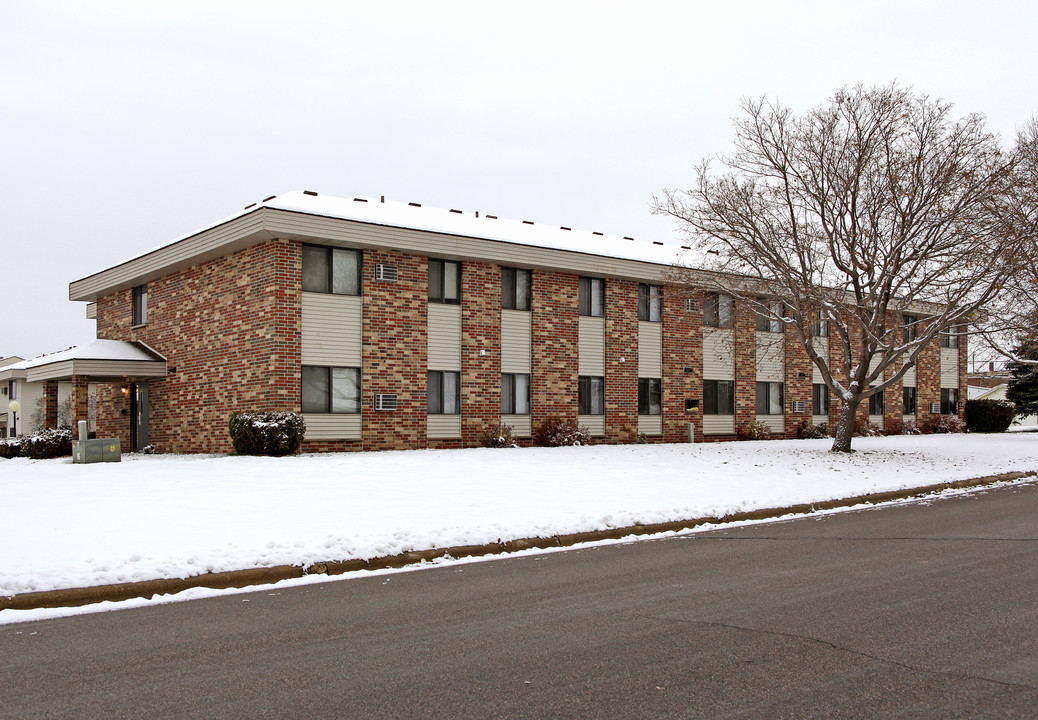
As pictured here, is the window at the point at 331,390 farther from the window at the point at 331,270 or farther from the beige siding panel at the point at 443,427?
the beige siding panel at the point at 443,427

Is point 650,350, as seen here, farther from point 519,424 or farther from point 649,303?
point 519,424

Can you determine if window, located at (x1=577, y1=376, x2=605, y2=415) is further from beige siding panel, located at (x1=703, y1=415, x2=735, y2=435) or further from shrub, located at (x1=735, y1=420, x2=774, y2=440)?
shrub, located at (x1=735, y1=420, x2=774, y2=440)

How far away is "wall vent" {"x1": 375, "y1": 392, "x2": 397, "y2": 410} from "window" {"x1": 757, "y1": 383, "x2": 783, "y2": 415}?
1547cm

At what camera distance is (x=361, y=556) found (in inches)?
362

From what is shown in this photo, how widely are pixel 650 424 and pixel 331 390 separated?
11.5 m

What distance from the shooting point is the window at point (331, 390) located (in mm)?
22969

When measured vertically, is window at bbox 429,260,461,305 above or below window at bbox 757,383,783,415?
above

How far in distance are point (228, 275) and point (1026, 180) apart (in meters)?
20.9

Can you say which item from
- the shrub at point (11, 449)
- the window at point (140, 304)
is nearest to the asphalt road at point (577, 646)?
the shrub at point (11, 449)

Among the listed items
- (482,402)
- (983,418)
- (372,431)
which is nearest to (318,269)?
(372,431)

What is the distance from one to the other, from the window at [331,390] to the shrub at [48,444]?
6403 millimetres

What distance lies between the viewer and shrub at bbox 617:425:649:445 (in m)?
28.8

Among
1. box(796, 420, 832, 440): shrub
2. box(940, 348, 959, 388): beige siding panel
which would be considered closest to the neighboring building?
box(796, 420, 832, 440): shrub

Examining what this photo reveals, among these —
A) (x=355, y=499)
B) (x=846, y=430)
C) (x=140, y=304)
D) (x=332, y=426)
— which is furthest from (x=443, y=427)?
(x=355, y=499)
